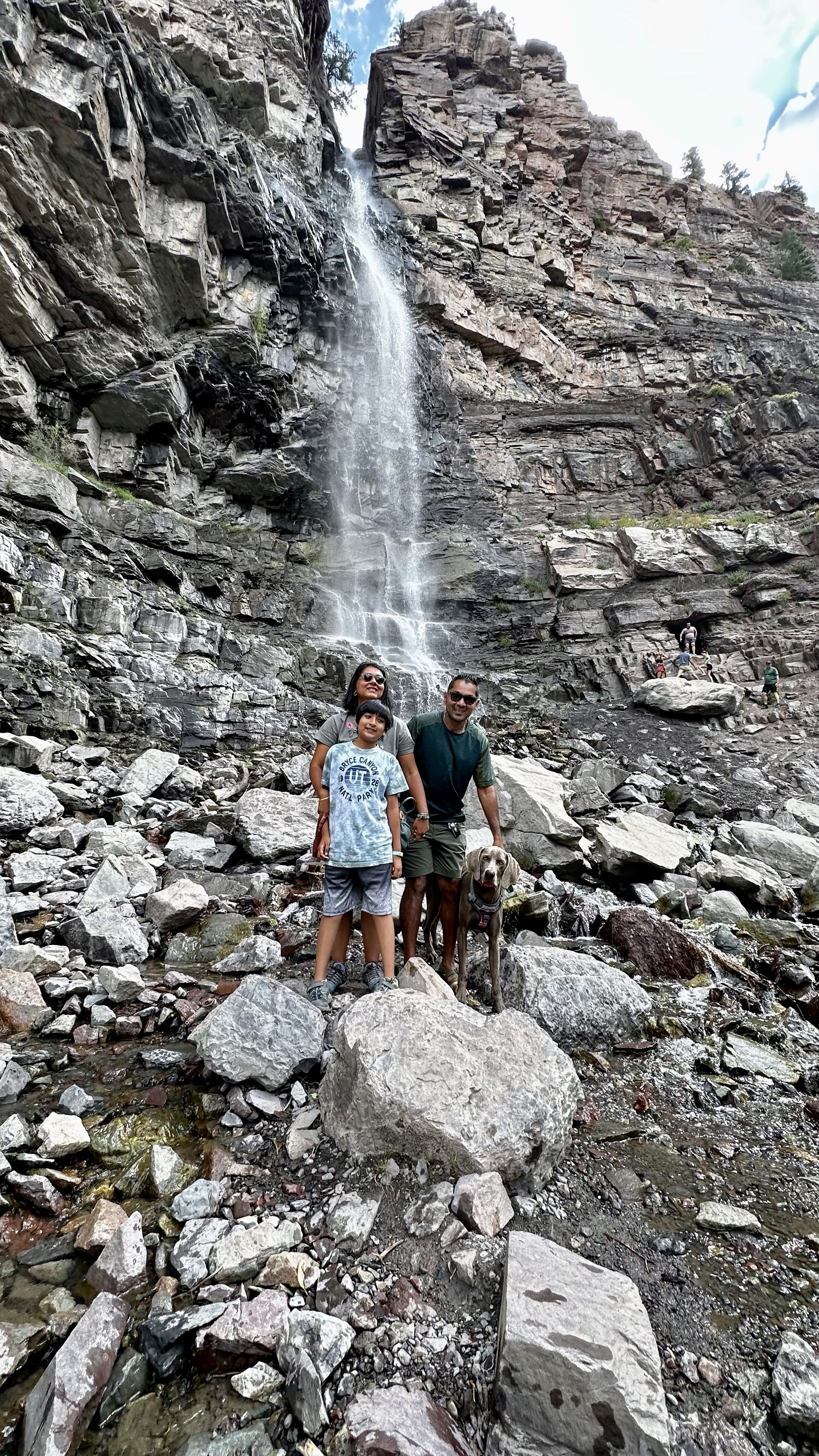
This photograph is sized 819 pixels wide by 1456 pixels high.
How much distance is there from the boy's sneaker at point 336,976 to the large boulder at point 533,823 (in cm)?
316

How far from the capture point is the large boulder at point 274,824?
5766 mm

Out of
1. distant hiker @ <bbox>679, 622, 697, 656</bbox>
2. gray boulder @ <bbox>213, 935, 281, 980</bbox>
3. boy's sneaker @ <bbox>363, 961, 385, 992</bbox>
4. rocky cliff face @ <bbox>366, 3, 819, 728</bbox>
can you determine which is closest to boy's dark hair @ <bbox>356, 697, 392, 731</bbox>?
boy's sneaker @ <bbox>363, 961, 385, 992</bbox>

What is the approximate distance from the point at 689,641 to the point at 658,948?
1660 centimetres

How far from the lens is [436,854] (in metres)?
4.01

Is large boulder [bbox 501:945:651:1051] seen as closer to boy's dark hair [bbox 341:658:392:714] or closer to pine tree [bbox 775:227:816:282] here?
boy's dark hair [bbox 341:658:392:714]

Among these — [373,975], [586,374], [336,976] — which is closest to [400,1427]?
[373,975]

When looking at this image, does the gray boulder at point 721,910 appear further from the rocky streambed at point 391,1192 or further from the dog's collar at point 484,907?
the dog's collar at point 484,907

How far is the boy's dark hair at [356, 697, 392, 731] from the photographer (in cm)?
343

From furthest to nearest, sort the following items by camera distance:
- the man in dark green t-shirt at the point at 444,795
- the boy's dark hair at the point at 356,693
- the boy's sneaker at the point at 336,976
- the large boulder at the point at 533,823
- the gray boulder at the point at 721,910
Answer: the large boulder at the point at 533,823 → the gray boulder at the point at 721,910 → the man in dark green t-shirt at the point at 444,795 → the boy's dark hair at the point at 356,693 → the boy's sneaker at the point at 336,976

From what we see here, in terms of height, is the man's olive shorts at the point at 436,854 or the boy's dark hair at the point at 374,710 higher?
the boy's dark hair at the point at 374,710

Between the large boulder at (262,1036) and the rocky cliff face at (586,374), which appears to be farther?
the rocky cliff face at (586,374)

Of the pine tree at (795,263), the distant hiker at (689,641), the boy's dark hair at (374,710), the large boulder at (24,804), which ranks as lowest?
the large boulder at (24,804)

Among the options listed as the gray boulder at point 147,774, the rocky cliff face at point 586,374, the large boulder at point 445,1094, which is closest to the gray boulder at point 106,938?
the large boulder at point 445,1094

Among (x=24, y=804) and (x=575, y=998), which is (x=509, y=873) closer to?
(x=575, y=998)
